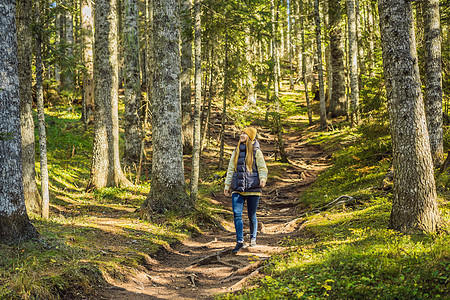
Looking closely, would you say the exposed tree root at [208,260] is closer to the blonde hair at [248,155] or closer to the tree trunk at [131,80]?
the blonde hair at [248,155]

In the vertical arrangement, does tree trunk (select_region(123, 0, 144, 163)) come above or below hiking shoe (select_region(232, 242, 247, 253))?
above

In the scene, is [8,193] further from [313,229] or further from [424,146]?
[424,146]

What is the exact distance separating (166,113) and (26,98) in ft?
11.5

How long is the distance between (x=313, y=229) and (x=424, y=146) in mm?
3267

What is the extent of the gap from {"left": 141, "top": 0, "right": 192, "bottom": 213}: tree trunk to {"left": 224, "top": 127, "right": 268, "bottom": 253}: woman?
3.15 m

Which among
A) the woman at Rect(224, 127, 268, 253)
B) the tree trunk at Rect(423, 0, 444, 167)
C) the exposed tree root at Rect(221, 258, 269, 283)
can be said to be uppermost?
the tree trunk at Rect(423, 0, 444, 167)

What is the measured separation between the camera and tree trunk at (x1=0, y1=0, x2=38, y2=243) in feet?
19.2

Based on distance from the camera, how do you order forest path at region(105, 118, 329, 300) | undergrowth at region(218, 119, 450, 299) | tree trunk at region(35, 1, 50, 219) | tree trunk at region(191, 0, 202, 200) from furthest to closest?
tree trunk at region(191, 0, 202, 200) < tree trunk at region(35, 1, 50, 219) < forest path at region(105, 118, 329, 300) < undergrowth at region(218, 119, 450, 299)

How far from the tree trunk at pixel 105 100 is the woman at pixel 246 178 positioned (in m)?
7.73

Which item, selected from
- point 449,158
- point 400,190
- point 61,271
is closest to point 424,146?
point 400,190

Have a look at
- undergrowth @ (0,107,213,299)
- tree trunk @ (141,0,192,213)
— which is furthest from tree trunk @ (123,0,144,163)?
tree trunk @ (141,0,192,213)

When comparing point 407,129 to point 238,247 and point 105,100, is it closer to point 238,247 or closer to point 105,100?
point 238,247

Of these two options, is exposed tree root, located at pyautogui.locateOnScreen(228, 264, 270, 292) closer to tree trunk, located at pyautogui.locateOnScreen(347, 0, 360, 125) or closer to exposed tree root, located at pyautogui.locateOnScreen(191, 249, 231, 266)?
exposed tree root, located at pyautogui.locateOnScreen(191, 249, 231, 266)

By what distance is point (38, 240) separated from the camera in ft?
20.4
